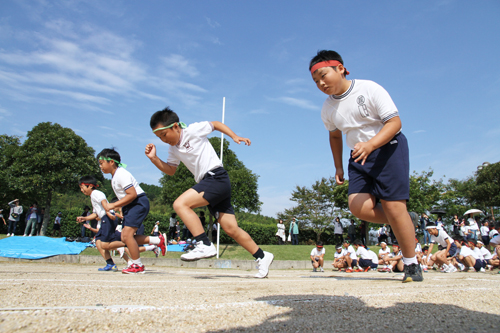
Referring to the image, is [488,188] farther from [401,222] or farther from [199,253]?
[199,253]

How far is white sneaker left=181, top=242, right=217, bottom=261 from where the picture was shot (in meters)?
3.68

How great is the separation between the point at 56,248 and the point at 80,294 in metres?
12.5

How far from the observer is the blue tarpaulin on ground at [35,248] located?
1086cm

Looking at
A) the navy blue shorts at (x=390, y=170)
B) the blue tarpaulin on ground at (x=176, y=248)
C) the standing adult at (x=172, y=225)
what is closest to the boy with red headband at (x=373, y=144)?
the navy blue shorts at (x=390, y=170)

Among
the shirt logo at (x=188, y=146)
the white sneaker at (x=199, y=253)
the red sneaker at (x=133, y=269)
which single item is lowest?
the red sneaker at (x=133, y=269)

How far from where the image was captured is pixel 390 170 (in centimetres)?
279

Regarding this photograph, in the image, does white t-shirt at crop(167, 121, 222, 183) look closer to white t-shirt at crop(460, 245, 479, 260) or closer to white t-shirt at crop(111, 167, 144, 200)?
white t-shirt at crop(111, 167, 144, 200)

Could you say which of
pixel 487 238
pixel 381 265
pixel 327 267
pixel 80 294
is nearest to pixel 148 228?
pixel 327 267

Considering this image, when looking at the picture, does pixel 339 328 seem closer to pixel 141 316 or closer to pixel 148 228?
pixel 141 316

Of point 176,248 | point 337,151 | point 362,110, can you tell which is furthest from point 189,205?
point 176,248

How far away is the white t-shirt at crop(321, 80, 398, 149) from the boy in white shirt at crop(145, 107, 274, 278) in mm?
1287

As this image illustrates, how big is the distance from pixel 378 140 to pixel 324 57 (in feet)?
3.40

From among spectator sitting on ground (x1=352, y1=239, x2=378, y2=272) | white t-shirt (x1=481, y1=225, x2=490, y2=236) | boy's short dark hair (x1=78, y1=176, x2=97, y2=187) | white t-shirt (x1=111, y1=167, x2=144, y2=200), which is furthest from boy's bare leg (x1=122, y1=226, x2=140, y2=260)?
white t-shirt (x1=481, y1=225, x2=490, y2=236)

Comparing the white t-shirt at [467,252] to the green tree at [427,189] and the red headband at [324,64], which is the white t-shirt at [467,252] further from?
the green tree at [427,189]
